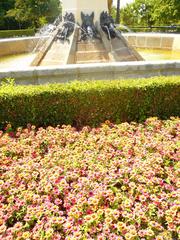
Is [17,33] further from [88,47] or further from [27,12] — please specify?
[88,47]

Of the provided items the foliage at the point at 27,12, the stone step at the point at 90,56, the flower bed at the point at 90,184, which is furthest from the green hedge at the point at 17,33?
the flower bed at the point at 90,184

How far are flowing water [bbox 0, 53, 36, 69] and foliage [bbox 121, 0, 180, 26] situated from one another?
2106 cm

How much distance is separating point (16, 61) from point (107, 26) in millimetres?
4015

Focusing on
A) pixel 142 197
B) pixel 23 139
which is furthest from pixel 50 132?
pixel 142 197

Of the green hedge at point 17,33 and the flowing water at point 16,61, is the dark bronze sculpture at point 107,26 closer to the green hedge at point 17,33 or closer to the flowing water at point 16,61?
the flowing water at point 16,61

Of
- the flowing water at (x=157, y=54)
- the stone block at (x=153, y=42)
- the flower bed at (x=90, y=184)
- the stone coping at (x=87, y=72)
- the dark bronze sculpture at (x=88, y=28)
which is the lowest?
the flower bed at (x=90, y=184)

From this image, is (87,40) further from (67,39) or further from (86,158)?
(86,158)

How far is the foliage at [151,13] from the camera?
29500mm

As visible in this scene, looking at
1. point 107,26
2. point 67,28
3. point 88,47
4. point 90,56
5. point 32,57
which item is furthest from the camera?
point 32,57

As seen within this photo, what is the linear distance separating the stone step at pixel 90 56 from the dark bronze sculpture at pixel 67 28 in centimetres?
67

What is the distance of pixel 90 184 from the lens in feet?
12.2

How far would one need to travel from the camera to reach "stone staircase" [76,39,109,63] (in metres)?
8.55

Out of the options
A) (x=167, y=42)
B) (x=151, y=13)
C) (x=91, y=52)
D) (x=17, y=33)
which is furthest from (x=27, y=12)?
(x=91, y=52)

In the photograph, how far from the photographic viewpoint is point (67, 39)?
877 cm
